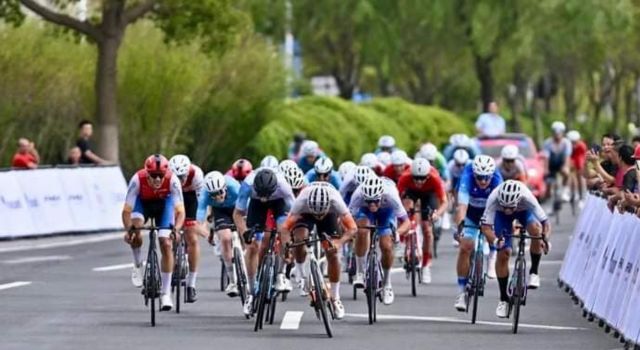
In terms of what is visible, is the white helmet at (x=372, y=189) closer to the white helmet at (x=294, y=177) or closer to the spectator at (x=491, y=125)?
the white helmet at (x=294, y=177)

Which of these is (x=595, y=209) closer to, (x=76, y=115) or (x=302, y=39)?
(x=76, y=115)

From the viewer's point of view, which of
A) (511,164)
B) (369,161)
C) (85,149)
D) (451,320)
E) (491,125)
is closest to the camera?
(451,320)

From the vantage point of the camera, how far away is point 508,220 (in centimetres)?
2012

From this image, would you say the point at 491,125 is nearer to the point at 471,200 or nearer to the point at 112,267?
the point at 112,267

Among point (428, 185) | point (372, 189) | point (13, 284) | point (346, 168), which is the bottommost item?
point (13, 284)

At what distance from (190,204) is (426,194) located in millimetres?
4000

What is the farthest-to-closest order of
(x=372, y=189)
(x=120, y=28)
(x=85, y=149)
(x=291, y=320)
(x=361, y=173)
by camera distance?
(x=120, y=28), (x=85, y=149), (x=361, y=173), (x=372, y=189), (x=291, y=320)

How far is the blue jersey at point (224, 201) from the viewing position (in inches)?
847

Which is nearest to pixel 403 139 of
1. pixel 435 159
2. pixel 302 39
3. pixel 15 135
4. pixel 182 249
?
pixel 302 39

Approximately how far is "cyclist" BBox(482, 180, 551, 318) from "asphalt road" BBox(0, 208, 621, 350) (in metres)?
0.47

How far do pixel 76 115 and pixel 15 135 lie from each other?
2.53 metres

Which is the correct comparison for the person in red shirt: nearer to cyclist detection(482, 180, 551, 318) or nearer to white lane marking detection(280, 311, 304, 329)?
white lane marking detection(280, 311, 304, 329)

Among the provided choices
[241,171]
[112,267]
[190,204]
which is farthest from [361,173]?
[112,267]

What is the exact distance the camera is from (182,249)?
2177 centimetres
